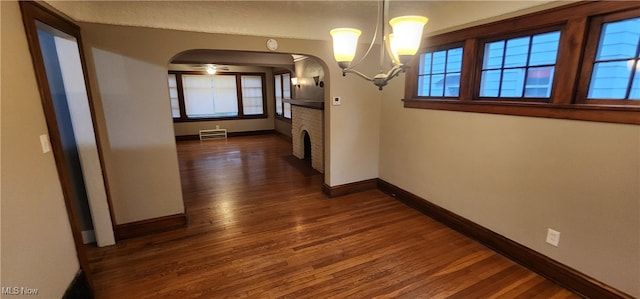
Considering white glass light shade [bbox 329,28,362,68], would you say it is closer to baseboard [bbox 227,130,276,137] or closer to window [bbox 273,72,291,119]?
window [bbox 273,72,291,119]

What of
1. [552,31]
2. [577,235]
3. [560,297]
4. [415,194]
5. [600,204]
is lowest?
[560,297]

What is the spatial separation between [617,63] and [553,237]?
129 cm

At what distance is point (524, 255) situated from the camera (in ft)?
7.50

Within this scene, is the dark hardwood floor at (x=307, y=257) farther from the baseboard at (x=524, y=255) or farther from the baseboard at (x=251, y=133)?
the baseboard at (x=251, y=133)

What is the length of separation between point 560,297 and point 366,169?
Answer: 7.79 ft

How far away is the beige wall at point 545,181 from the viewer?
5.72 feet

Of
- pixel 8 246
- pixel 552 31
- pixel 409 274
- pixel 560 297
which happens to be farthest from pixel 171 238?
pixel 552 31

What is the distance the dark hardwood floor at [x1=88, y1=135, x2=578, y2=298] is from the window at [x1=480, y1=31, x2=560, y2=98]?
145 cm

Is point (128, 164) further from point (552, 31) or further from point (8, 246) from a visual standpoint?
point (552, 31)

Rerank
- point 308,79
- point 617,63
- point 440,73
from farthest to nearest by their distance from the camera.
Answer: point 308,79
point 440,73
point 617,63

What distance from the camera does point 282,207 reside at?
3477 millimetres

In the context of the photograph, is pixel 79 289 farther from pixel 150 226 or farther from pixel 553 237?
pixel 553 237

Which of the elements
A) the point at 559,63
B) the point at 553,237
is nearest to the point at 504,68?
the point at 559,63

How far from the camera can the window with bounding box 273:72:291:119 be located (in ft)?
25.2
